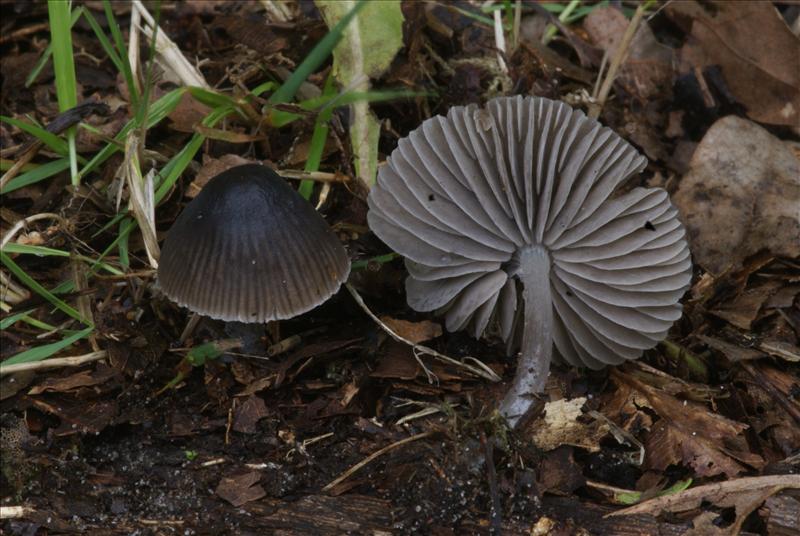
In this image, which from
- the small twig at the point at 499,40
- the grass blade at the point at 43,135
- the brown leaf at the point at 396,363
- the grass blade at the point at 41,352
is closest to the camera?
the grass blade at the point at 41,352

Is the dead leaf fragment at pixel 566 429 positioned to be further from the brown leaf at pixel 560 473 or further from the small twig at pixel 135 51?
the small twig at pixel 135 51

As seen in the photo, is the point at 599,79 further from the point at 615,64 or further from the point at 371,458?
the point at 371,458

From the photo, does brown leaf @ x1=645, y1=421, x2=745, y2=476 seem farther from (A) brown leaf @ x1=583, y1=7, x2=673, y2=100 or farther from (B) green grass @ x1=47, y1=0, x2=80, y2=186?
(B) green grass @ x1=47, y1=0, x2=80, y2=186

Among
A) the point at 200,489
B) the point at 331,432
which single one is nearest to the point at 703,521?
the point at 331,432

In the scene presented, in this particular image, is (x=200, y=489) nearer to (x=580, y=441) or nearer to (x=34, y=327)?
(x=34, y=327)

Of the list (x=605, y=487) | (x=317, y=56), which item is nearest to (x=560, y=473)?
(x=605, y=487)

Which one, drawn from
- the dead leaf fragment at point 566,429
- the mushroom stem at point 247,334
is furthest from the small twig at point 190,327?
the dead leaf fragment at point 566,429

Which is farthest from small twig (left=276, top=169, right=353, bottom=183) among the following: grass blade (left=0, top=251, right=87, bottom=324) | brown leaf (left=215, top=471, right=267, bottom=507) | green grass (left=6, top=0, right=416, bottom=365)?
brown leaf (left=215, top=471, right=267, bottom=507)
